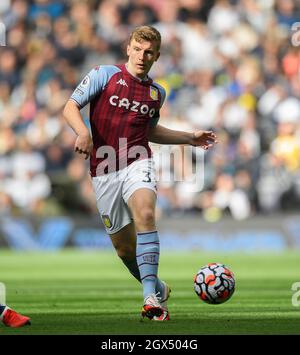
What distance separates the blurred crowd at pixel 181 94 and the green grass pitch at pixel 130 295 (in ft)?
5.73

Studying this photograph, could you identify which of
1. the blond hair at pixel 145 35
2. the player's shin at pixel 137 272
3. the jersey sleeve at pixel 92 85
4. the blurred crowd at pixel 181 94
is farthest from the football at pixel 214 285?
the blurred crowd at pixel 181 94

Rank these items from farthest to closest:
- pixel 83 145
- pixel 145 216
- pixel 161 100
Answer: pixel 161 100, pixel 145 216, pixel 83 145

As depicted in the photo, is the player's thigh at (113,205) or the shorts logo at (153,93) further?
the shorts logo at (153,93)

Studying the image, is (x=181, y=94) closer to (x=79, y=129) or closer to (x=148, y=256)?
(x=148, y=256)

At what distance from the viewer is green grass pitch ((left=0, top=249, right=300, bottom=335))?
780 centimetres

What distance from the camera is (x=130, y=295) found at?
443 inches

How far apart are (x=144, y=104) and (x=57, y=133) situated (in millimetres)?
13285

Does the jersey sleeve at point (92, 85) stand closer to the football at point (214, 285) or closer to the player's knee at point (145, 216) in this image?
the player's knee at point (145, 216)

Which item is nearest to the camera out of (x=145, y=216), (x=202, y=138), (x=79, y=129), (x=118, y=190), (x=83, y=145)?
(x=83, y=145)

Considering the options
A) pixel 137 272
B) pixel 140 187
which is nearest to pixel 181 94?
pixel 137 272

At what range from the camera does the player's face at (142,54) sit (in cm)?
852

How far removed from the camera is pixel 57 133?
21.9m

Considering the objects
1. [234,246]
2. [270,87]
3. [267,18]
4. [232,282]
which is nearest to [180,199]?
[234,246]

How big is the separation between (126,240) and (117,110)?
1.09m
